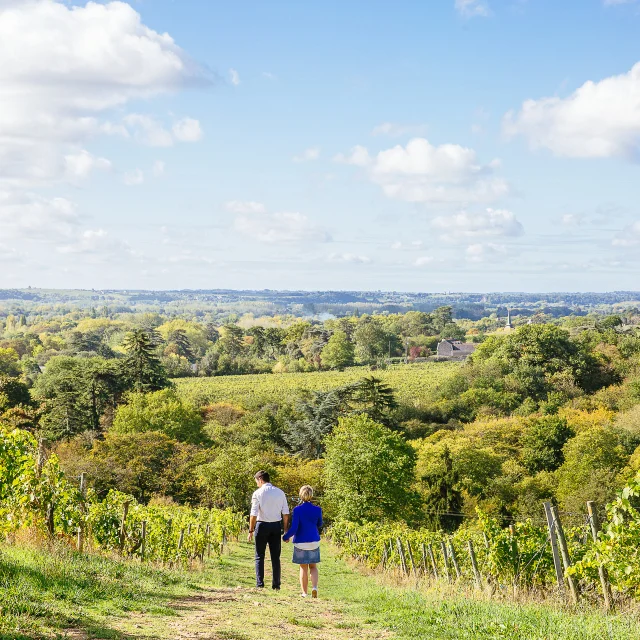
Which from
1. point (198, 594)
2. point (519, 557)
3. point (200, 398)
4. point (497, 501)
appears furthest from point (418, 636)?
point (200, 398)

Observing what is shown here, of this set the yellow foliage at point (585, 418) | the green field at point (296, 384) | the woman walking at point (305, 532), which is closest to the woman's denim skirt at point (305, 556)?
the woman walking at point (305, 532)

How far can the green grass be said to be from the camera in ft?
22.1

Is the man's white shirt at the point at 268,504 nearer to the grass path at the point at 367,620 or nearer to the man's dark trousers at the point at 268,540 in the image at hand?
the man's dark trousers at the point at 268,540

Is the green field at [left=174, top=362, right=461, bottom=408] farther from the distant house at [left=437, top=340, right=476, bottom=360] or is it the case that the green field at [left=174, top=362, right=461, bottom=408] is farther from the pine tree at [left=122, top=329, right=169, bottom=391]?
the distant house at [left=437, top=340, right=476, bottom=360]

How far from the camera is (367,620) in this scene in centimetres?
838

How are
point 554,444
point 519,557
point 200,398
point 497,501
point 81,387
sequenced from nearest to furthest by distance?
point 519,557 → point 497,501 → point 554,444 → point 81,387 → point 200,398

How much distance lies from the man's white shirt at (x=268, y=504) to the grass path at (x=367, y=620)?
1073 millimetres

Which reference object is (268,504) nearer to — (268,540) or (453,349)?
(268,540)

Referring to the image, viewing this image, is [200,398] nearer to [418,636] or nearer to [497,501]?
[497,501]

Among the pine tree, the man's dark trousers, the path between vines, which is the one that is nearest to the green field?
the pine tree

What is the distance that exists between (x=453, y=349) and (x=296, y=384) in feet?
164

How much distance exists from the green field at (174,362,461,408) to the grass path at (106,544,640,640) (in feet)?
171

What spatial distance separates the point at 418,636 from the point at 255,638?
5.52 feet

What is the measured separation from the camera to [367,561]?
22859mm
